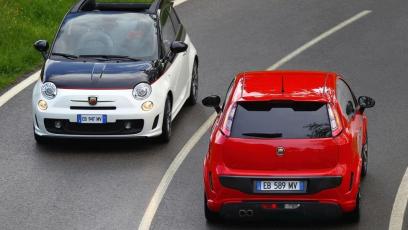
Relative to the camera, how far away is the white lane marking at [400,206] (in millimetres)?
14375

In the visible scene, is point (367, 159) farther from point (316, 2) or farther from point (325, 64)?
point (316, 2)

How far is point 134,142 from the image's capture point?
18.5m

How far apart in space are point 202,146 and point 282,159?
13.9 feet

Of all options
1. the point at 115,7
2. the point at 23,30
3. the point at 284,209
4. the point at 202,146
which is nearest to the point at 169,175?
the point at 202,146

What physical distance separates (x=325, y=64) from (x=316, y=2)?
560 cm

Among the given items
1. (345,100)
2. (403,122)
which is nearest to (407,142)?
(403,122)

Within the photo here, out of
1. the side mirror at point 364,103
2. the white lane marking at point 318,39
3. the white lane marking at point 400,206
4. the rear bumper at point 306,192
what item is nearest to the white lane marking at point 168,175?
the rear bumper at point 306,192

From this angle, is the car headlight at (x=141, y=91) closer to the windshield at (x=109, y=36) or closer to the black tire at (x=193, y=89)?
the windshield at (x=109, y=36)

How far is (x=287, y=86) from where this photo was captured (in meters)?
14.7

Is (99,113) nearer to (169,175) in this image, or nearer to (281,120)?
(169,175)

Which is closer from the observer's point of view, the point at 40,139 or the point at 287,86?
the point at 287,86

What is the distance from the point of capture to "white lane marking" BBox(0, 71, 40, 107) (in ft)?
67.8

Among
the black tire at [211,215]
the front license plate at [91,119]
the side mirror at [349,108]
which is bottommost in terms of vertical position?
the front license plate at [91,119]

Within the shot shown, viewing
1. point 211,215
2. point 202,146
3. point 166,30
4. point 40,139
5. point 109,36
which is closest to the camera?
point 211,215
